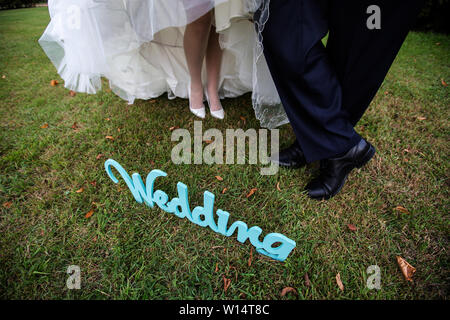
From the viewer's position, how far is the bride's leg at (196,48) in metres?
1.37

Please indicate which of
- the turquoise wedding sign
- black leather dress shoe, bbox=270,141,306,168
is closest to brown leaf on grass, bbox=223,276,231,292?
the turquoise wedding sign

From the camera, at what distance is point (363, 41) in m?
0.94

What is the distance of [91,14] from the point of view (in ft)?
3.95

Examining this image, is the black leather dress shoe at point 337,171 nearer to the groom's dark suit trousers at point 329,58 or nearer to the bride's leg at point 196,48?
the groom's dark suit trousers at point 329,58

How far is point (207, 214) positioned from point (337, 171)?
0.82 m

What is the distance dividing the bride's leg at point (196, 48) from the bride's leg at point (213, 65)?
0.11m

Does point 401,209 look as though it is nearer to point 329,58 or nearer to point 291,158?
point 291,158

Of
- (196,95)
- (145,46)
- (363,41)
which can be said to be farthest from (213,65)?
(363,41)

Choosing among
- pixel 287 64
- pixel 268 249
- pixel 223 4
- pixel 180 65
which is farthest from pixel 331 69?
pixel 180 65

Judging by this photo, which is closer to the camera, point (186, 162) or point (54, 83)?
point (186, 162)

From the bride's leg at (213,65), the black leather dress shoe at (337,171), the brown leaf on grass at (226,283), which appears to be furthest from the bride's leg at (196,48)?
the brown leaf on grass at (226,283)

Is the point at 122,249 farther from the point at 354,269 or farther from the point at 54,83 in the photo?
the point at 54,83

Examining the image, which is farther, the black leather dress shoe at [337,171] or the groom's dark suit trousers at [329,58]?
the black leather dress shoe at [337,171]

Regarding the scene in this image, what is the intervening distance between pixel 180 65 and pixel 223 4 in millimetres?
836
